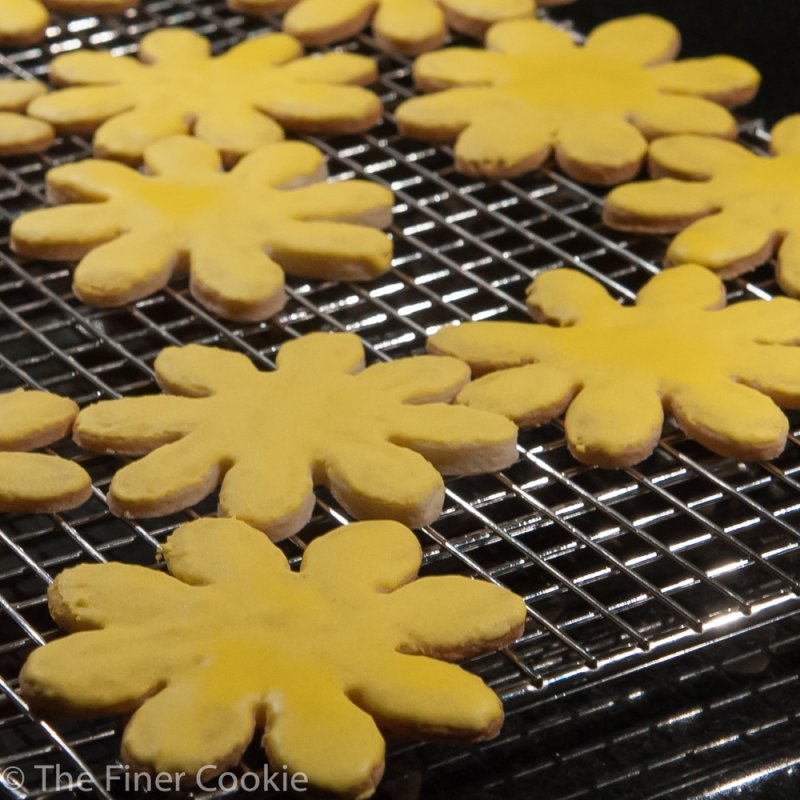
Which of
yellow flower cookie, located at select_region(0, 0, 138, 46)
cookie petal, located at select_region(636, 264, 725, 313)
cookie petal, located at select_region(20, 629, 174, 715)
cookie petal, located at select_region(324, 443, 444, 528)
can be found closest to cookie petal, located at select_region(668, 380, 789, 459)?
cookie petal, located at select_region(636, 264, 725, 313)

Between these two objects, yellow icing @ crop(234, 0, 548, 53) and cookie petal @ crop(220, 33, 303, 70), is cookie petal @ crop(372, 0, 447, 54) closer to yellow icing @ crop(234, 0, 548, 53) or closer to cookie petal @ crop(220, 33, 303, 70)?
yellow icing @ crop(234, 0, 548, 53)

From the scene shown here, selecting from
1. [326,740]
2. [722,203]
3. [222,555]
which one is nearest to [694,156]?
[722,203]

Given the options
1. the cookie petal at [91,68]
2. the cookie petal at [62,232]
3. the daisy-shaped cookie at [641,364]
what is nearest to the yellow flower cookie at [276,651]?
the daisy-shaped cookie at [641,364]

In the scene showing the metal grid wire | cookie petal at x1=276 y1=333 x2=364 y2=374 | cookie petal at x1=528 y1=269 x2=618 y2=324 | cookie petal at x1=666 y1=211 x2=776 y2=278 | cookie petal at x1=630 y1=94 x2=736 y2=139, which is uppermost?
cookie petal at x1=630 y1=94 x2=736 y2=139

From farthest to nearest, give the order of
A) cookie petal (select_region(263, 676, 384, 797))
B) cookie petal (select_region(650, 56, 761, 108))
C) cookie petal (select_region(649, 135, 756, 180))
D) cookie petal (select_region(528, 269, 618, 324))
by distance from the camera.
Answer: cookie petal (select_region(650, 56, 761, 108)) → cookie petal (select_region(649, 135, 756, 180)) → cookie petal (select_region(528, 269, 618, 324)) → cookie petal (select_region(263, 676, 384, 797))

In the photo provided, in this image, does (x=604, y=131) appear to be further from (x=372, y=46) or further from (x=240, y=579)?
(x=240, y=579)

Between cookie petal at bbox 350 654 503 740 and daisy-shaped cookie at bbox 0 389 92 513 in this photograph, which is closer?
cookie petal at bbox 350 654 503 740

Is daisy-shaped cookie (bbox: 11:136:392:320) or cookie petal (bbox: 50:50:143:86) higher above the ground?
cookie petal (bbox: 50:50:143:86)

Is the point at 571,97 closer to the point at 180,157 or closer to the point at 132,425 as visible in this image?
the point at 180,157
